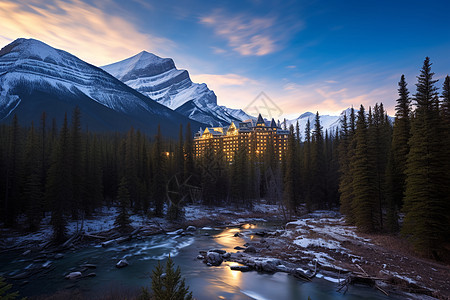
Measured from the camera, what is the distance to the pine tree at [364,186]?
34.0 metres

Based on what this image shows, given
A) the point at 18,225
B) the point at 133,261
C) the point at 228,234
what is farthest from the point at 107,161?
the point at 133,261

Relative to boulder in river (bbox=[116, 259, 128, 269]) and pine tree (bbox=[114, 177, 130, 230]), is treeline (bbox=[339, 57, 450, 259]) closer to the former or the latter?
boulder in river (bbox=[116, 259, 128, 269])

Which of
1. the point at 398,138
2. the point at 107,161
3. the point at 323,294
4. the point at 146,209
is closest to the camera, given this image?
the point at 323,294

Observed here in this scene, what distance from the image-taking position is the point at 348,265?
2381 cm

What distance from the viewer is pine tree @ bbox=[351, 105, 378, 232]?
34031 millimetres

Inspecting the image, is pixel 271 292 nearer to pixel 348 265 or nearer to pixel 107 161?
pixel 348 265

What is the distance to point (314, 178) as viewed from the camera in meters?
64.6

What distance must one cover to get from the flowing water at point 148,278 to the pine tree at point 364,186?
53.0ft

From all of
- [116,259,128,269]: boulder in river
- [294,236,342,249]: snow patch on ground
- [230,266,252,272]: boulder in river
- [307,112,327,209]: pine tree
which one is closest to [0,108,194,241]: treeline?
[116,259,128,269]: boulder in river

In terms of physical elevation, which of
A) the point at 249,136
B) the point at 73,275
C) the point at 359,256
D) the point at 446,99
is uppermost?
the point at 249,136

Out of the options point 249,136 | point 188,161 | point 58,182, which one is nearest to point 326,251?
point 58,182

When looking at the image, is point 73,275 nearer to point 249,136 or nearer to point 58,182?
point 58,182

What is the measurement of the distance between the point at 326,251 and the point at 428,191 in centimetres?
1186

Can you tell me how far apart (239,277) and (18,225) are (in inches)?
1507
